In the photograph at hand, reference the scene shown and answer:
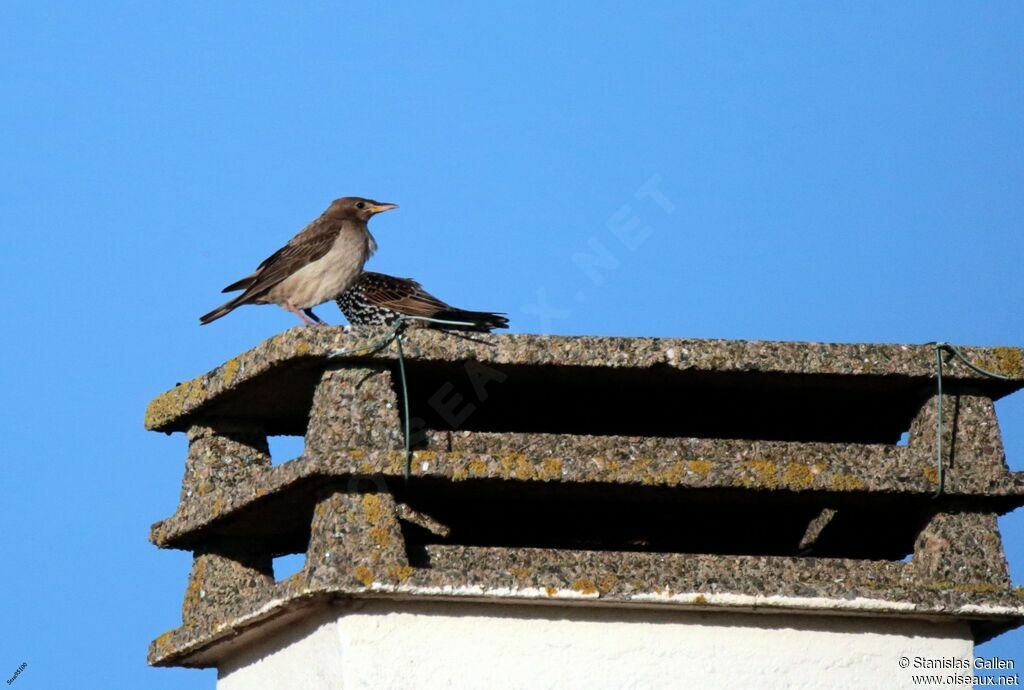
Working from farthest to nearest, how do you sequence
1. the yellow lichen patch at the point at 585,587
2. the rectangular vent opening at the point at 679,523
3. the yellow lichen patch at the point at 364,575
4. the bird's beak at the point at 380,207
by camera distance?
the bird's beak at the point at 380,207
the rectangular vent opening at the point at 679,523
the yellow lichen patch at the point at 585,587
the yellow lichen patch at the point at 364,575

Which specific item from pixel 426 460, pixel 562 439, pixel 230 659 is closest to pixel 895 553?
pixel 562 439

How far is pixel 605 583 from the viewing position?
189 inches

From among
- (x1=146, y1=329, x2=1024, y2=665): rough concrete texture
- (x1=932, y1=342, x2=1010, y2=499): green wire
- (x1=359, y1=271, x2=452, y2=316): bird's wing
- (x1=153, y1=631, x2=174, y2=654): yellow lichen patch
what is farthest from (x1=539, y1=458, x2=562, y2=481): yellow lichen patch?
(x1=359, y1=271, x2=452, y2=316): bird's wing

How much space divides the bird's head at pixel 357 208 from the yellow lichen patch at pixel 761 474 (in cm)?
544

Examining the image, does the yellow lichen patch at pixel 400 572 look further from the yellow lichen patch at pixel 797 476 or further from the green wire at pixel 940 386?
the green wire at pixel 940 386

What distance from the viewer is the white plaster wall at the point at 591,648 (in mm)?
4723

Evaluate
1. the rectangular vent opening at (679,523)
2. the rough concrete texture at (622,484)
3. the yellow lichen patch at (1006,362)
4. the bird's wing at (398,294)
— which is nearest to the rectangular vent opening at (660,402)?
the rough concrete texture at (622,484)

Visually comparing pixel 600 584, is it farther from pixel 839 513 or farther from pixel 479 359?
pixel 839 513

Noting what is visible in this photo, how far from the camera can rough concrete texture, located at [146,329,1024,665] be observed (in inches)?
189

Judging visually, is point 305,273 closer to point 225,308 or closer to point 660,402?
point 225,308

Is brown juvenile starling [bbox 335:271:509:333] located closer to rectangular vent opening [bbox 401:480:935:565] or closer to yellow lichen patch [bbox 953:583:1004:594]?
rectangular vent opening [bbox 401:480:935:565]

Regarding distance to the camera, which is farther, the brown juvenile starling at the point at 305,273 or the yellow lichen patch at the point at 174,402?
the brown juvenile starling at the point at 305,273

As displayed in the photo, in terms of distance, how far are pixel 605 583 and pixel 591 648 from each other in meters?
0.21

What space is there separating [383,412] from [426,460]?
0.65ft
